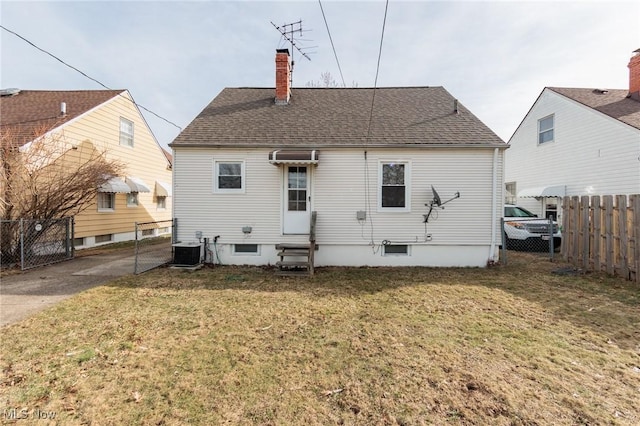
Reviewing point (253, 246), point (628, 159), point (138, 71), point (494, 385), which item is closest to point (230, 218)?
point (253, 246)

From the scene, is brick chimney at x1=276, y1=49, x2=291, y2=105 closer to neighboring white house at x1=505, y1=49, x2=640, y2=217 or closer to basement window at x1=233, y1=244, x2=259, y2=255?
basement window at x1=233, y1=244, x2=259, y2=255

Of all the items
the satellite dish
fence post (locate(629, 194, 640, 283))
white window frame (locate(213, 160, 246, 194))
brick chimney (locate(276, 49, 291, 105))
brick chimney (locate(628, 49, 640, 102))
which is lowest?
fence post (locate(629, 194, 640, 283))

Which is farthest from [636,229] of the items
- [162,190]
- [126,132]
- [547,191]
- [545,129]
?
[162,190]

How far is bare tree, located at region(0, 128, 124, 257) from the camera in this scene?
24.9 feet

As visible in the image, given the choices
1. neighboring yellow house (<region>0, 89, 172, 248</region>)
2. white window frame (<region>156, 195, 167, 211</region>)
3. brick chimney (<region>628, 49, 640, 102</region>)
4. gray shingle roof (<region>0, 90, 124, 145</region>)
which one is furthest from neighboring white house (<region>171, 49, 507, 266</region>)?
brick chimney (<region>628, 49, 640, 102</region>)

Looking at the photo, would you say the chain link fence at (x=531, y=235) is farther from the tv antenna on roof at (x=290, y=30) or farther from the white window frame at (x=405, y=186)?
the tv antenna on roof at (x=290, y=30)

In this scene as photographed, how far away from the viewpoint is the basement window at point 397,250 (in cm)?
848

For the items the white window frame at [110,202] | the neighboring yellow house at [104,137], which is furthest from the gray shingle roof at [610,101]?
the white window frame at [110,202]

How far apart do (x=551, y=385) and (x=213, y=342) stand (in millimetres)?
4044

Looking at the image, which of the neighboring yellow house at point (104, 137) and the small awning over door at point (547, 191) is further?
the small awning over door at point (547, 191)

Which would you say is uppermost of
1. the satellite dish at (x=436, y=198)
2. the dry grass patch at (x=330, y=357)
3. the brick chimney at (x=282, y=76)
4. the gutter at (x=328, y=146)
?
the brick chimney at (x=282, y=76)

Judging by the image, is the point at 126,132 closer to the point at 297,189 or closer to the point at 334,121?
the point at 297,189

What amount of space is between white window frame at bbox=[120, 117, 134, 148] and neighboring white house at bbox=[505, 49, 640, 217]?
1965 centimetres

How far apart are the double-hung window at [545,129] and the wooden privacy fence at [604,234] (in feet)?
24.7
